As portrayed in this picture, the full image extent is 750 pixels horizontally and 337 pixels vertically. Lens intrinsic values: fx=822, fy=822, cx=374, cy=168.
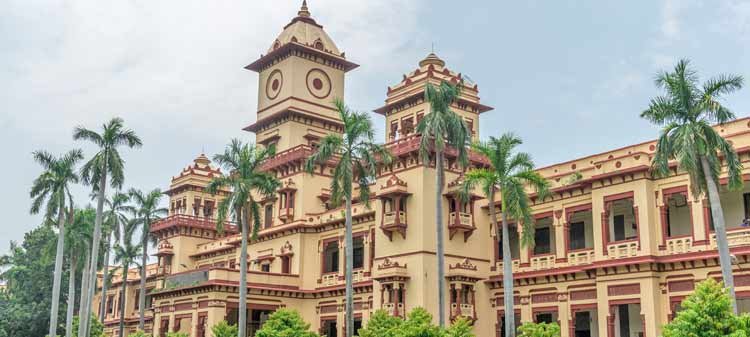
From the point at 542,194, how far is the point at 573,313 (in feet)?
24.2

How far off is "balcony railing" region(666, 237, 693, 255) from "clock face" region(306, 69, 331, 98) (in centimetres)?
2960

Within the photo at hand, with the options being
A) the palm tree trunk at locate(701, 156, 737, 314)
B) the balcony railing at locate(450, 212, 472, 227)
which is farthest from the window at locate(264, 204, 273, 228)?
the palm tree trunk at locate(701, 156, 737, 314)

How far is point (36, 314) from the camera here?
70.6 m

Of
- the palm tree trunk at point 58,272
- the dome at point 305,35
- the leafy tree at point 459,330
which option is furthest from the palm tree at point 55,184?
the leafy tree at point 459,330

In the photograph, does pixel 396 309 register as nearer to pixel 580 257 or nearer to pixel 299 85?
pixel 580 257

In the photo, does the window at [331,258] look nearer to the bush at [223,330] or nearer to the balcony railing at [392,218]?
the balcony railing at [392,218]

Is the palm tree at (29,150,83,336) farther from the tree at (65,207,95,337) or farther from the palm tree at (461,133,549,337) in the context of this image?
the palm tree at (461,133,549,337)

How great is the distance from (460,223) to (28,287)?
154 ft

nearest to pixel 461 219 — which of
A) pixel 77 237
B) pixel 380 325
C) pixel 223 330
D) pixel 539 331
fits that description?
pixel 380 325

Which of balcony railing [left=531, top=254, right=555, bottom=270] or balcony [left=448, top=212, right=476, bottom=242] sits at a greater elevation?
balcony [left=448, top=212, right=476, bottom=242]

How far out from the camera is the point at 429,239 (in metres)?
42.6

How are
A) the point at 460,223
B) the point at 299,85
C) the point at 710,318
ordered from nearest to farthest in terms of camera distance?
the point at 710,318 < the point at 460,223 < the point at 299,85

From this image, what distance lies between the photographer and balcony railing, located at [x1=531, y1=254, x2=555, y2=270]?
41044 millimetres

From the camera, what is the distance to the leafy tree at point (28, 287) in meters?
70.2
